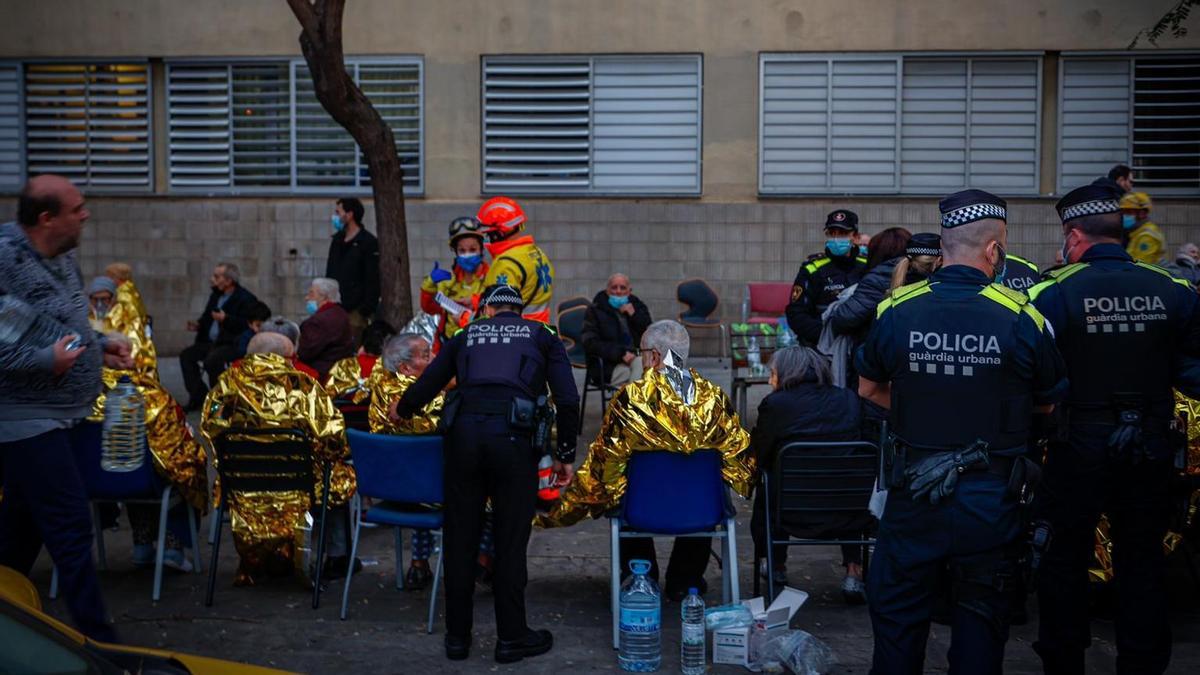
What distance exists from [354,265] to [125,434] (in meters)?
5.01

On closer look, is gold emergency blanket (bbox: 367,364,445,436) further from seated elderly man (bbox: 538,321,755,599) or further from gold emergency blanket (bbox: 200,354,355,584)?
seated elderly man (bbox: 538,321,755,599)

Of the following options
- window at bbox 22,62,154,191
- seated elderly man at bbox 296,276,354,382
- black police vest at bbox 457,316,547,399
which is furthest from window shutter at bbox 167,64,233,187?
black police vest at bbox 457,316,547,399

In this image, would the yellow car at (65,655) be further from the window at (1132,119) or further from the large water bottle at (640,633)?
the window at (1132,119)

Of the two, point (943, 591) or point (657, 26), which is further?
point (657, 26)

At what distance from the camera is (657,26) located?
1440 centimetres

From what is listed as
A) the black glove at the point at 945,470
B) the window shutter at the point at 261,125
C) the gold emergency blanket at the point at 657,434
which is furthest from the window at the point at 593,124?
the black glove at the point at 945,470

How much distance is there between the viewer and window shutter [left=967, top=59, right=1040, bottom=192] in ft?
47.0

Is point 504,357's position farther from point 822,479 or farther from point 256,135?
point 256,135

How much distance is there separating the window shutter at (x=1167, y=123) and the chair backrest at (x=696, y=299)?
5088 millimetres

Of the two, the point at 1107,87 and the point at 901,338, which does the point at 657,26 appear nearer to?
the point at 1107,87

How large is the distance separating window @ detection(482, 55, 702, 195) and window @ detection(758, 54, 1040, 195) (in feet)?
3.18

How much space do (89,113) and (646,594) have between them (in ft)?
39.6

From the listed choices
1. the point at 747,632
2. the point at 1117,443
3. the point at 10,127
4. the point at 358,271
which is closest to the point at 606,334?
the point at 358,271

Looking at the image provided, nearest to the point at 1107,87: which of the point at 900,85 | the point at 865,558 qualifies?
the point at 900,85
